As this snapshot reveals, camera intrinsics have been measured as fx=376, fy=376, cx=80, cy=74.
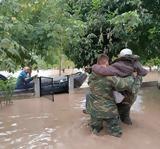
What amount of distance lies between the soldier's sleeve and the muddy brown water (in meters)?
0.91

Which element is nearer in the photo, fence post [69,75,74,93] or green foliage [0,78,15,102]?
green foliage [0,78,15,102]

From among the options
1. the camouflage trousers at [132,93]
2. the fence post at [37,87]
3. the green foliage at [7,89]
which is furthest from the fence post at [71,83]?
the camouflage trousers at [132,93]

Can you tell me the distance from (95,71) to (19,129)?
1980mm

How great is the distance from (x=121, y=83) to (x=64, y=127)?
1.61 metres

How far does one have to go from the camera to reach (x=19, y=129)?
24.6 ft

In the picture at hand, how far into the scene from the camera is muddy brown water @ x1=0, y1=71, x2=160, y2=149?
6578 mm

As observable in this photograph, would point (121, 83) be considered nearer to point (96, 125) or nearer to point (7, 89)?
point (96, 125)

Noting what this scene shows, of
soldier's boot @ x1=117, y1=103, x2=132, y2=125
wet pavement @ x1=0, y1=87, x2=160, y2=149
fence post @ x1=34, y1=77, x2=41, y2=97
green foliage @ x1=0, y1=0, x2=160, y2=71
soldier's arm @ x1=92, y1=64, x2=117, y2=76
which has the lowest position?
wet pavement @ x1=0, y1=87, x2=160, y2=149

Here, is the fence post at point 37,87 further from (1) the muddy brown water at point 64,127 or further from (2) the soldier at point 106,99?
(2) the soldier at point 106,99

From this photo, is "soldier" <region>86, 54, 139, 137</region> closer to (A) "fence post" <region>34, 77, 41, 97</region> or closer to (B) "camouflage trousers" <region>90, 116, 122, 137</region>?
(B) "camouflage trousers" <region>90, 116, 122, 137</region>

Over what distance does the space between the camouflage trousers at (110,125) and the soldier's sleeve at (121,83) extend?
58 cm

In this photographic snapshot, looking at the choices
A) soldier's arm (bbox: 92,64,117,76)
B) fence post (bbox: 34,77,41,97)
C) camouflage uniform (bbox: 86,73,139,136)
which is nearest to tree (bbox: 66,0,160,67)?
fence post (bbox: 34,77,41,97)

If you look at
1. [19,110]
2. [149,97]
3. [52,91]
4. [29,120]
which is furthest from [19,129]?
[149,97]

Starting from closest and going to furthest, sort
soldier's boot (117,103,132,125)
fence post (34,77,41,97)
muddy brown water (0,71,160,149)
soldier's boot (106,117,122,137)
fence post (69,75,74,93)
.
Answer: muddy brown water (0,71,160,149) < soldier's boot (106,117,122,137) < soldier's boot (117,103,132,125) < fence post (34,77,41,97) < fence post (69,75,74,93)
